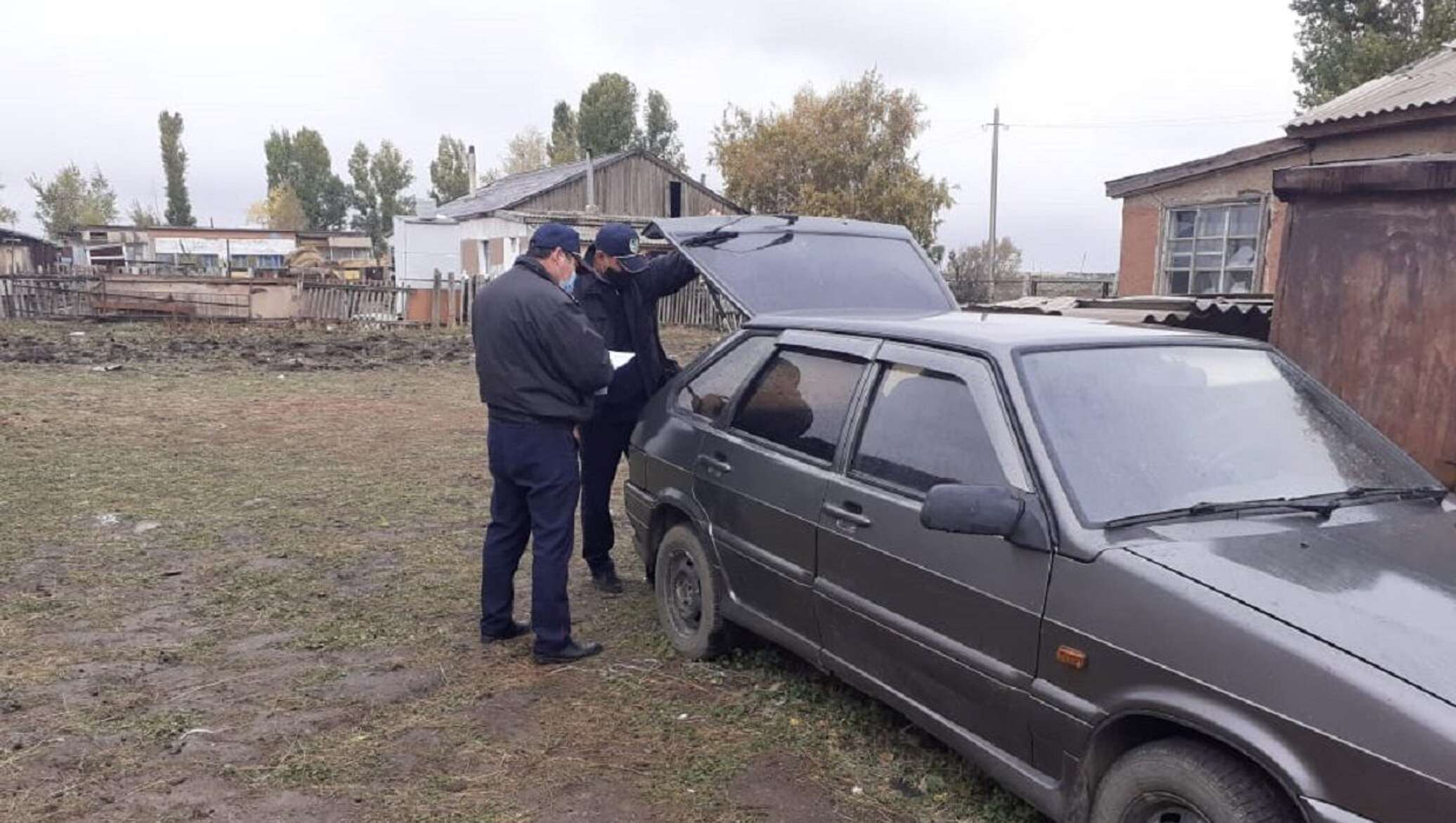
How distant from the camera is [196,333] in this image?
1889 centimetres

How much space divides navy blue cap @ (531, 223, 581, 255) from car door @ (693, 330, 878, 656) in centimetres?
102

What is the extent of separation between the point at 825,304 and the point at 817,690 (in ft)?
6.45

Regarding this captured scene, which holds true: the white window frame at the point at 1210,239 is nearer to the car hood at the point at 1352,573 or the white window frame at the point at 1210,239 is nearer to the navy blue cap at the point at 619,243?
the navy blue cap at the point at 619,243

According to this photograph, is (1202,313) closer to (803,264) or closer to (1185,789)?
(803,264)

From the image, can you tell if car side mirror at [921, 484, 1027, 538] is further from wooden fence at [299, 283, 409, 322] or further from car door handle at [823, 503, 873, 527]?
wooden fence at [299, 283, 409, 322]

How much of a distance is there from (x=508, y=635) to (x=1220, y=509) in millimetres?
3087

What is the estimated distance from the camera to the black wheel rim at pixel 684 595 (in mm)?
4340

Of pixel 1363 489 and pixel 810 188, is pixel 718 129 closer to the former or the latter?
pixel 810 188

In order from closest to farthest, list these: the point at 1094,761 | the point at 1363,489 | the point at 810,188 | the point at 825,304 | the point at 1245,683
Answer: the point at 1245,683 → the point at 1094,761 → the point at 1363,489 → the point at 825,304 → the point at 810,188

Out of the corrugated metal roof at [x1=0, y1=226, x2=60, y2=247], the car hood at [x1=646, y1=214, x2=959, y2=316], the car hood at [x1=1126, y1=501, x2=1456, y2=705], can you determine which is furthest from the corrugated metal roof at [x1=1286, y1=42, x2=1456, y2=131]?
the corrugated metal roof at [x1=0, y1=226, x2=60, y2=247]

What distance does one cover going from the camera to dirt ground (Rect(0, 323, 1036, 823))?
10.5 feet

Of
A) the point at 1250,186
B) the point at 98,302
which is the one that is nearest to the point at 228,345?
the point at 98,302

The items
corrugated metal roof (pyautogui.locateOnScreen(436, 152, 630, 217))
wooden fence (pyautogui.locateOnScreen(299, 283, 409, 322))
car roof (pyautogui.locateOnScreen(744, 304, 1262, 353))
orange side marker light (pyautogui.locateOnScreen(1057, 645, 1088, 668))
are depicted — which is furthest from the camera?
corrugated metal roof (pyautogui.locateOnScreen(436, 152, 630, 217))

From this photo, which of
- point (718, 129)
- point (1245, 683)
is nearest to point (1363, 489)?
point (1245, 683)
